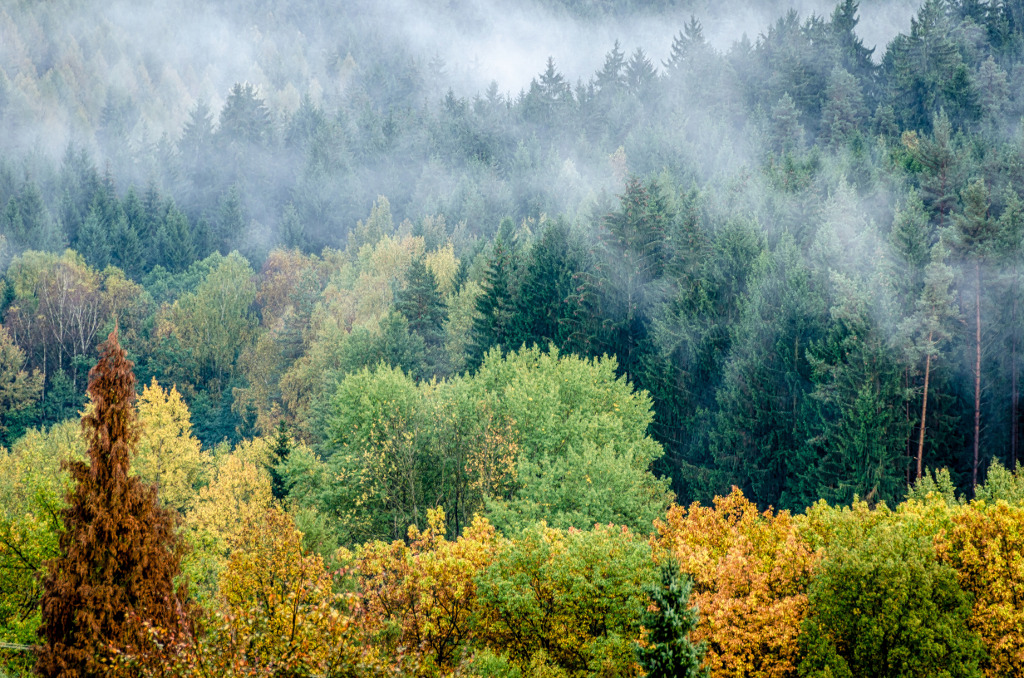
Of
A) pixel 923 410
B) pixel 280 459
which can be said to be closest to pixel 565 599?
pixel 923 410

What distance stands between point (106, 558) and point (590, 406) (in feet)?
101

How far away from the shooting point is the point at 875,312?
47188 millimetres

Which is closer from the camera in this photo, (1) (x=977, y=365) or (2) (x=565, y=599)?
(2) (x=565, y=599)

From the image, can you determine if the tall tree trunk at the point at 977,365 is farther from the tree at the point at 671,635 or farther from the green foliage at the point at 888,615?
the tree at the point at 671,635

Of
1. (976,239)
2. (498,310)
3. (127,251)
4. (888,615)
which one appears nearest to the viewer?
(888,615)

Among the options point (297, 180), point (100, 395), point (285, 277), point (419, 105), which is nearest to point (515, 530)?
point (100, 395)

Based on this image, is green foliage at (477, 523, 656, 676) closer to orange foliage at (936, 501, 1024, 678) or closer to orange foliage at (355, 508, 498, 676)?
orange foliage at (355, 508, 498, 676)

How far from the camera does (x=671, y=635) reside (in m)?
21.7

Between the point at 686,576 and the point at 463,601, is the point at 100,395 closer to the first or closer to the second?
the point at 463,601

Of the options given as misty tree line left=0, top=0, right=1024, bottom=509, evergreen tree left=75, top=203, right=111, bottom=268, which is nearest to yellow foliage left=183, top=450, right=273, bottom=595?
misty tree line left=0, top=0, right=1024, bottom=509

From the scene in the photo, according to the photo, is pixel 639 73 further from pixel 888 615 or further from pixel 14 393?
pixel 888 615

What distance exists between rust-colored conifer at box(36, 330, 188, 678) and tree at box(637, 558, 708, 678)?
11593mm

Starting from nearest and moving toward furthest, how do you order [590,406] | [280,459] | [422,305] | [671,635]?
[671,635], [590,406], [280,459], [422,305]

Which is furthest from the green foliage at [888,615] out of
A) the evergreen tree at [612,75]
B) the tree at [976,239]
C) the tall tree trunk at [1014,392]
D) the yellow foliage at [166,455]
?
the evergreen tree at [612,75]
